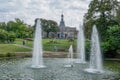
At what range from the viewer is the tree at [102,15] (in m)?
48.9

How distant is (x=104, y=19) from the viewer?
4950 centimetres

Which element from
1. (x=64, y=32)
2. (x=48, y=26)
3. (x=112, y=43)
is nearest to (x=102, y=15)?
(x=112, y=43)

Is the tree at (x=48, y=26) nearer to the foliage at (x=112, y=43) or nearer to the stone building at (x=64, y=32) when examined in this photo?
the stone building at (x=64, y=32)

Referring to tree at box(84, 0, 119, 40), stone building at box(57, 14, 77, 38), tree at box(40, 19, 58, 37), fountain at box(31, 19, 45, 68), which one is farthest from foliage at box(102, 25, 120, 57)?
stone building at box(57, 14, 77, 38)

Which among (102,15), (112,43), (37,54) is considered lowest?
(37,54)

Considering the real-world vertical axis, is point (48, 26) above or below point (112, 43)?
above

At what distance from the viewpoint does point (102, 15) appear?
49.9 m

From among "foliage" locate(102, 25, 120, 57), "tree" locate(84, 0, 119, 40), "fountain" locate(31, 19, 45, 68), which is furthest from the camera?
"tree" locate(84, 0, 119, 40)

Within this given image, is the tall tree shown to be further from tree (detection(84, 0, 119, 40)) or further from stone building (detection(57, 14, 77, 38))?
tree (detection(84, 0, 119, 40))

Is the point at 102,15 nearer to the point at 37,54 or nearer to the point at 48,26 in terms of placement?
the point at 37,54

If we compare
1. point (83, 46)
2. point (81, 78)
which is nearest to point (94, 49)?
point (81, 78)

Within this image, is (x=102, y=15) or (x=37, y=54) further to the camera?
(x=102, y=15)

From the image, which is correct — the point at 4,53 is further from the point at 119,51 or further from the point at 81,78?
the point at 81,78

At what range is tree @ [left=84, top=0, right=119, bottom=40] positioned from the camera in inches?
1925
